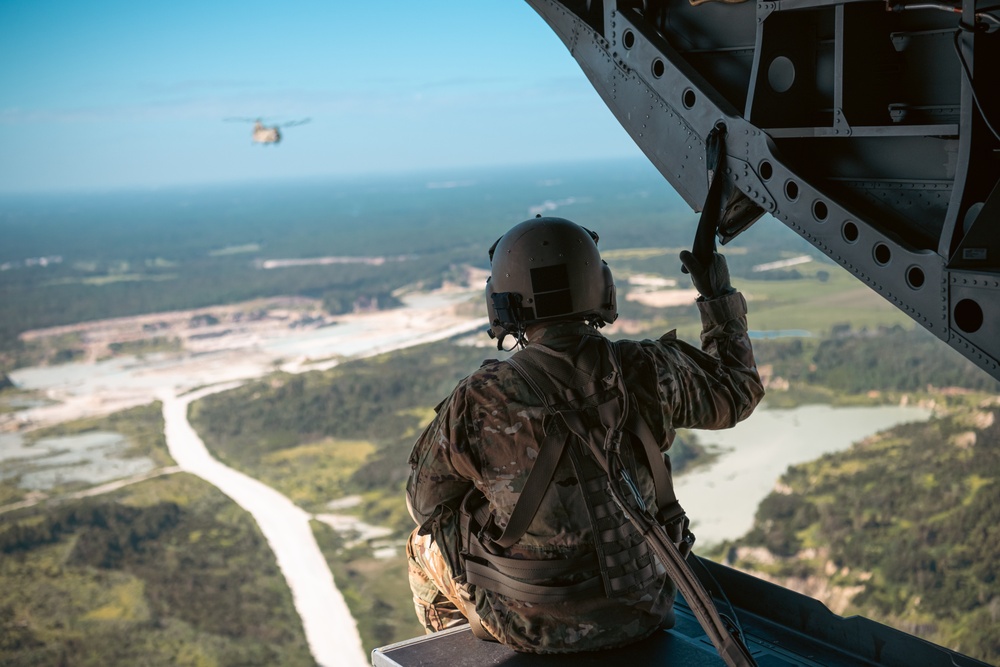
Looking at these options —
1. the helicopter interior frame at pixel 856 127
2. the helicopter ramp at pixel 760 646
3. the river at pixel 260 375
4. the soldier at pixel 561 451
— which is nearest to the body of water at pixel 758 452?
the river at pixel 260 375

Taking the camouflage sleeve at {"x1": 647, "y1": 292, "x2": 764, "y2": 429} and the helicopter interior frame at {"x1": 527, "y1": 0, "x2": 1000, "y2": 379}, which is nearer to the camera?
the helicopter interior frame at {"x1": 527, "y1": 0, "x2": 1000, "y2": 379}

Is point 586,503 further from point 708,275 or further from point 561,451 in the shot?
point 708,275

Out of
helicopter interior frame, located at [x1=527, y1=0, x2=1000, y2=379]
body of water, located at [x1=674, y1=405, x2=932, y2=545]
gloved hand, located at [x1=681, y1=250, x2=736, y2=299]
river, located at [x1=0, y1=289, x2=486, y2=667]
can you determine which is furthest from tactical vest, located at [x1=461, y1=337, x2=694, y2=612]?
body of water, located at [x1=674, y1=405, x2=932, y2=545]

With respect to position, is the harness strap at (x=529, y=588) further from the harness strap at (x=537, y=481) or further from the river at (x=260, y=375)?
the river at (x=260, y=375)

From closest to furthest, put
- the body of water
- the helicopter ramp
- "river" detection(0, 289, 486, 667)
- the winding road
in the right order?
the helicopter ramp
the winding road
"river" detection(0, 289, 486, 667)
the body of water

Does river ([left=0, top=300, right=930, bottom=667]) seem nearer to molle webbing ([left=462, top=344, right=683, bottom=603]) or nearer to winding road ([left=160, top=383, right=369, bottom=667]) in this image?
winding road ([left=160, top=383, right=369, bottom=667])

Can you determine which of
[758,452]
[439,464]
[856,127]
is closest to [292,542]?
[758,452]

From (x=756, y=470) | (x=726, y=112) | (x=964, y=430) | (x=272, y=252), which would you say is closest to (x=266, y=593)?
(x=756, y=470)
